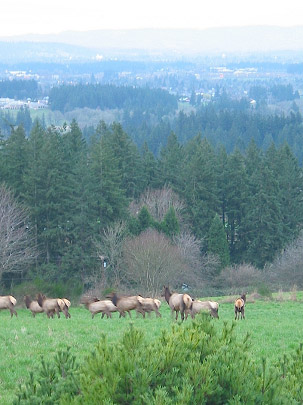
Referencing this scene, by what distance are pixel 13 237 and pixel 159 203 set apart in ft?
53.2

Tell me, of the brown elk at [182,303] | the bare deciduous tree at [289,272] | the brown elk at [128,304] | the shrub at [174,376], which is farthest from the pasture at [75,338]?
the bare deciduous tree at [289,272]

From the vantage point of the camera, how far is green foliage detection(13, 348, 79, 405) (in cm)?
622

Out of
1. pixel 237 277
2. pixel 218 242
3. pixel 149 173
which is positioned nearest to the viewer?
pixel 237 277

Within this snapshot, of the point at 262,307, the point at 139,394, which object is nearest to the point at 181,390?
the point at 139,394

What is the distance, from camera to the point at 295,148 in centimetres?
11488

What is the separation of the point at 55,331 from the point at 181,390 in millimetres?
→ 10334

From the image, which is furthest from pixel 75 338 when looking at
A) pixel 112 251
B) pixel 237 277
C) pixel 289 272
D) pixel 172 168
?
pixel 172 168

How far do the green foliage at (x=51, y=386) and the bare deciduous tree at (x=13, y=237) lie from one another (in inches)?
1117

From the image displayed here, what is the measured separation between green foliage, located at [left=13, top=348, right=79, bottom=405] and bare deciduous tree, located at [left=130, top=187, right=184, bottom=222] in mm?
41930

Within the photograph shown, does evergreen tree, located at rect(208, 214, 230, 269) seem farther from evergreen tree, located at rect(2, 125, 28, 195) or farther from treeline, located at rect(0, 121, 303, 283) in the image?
evergreen tree, located at rect(2, 125, 28, 195)

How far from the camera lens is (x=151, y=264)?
36031 mm

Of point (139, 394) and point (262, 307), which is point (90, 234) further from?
point (139, 394)

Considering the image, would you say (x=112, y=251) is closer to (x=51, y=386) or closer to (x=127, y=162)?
(x=127, y=162)

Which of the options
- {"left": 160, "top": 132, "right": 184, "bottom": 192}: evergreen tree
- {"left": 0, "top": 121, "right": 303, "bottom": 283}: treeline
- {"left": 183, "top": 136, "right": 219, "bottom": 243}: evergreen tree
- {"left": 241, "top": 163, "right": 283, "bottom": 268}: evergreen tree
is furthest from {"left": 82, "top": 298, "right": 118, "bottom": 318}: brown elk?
{"left": 160, "top": 132, "right": 184, "bottom": 192}: evergreen tree
